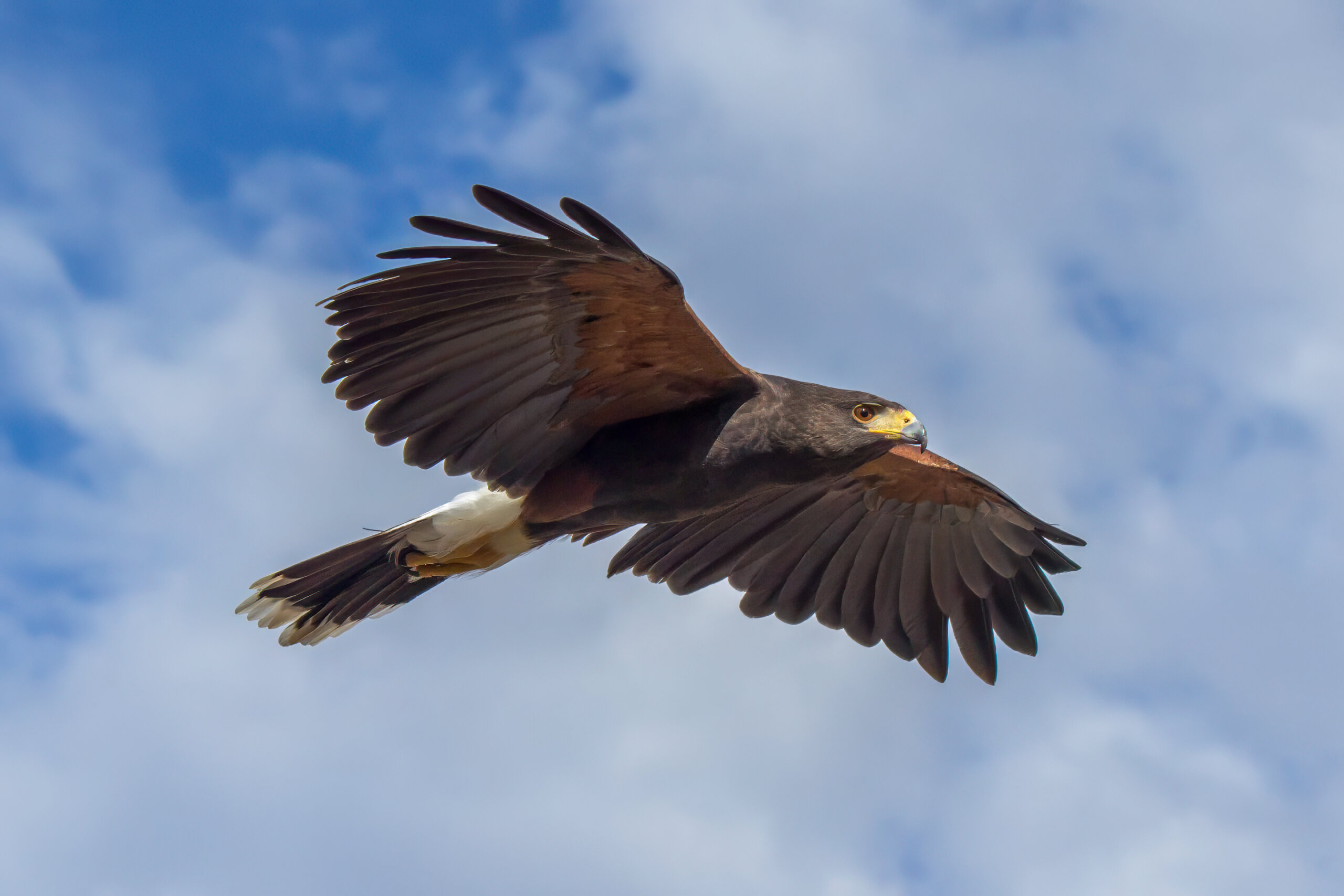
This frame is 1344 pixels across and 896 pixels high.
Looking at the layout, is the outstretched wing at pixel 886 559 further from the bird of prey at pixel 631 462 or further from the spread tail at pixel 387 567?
the spread tail at pixel 387 567

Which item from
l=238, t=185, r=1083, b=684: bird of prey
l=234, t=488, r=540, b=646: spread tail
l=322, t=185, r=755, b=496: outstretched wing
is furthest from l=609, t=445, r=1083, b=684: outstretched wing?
l=322, t=185, r=755, b=496: outstretched wing

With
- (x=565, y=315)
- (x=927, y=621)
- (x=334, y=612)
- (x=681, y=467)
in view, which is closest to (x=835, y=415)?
(x=681, y=467)

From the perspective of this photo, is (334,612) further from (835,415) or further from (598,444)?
(835,415)

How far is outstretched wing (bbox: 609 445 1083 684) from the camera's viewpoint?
32.6 feet

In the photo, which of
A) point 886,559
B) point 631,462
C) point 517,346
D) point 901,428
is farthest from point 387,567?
point 886,559

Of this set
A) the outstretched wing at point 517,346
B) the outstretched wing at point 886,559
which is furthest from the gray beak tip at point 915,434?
the outstretched wing at point 886,559

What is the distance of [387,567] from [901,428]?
11.3 feet

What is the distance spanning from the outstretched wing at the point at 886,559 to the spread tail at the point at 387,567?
1.52 metres

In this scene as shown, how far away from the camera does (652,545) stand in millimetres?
9938

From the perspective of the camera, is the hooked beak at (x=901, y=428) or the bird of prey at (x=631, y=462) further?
the hooked beak at (x=901, y=428)

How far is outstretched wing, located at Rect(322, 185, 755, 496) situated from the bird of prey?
0.04 feet

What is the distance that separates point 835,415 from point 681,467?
944 millimetres

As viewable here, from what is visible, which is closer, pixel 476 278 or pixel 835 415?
pixel 476 278

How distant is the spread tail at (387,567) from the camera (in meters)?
8.43
